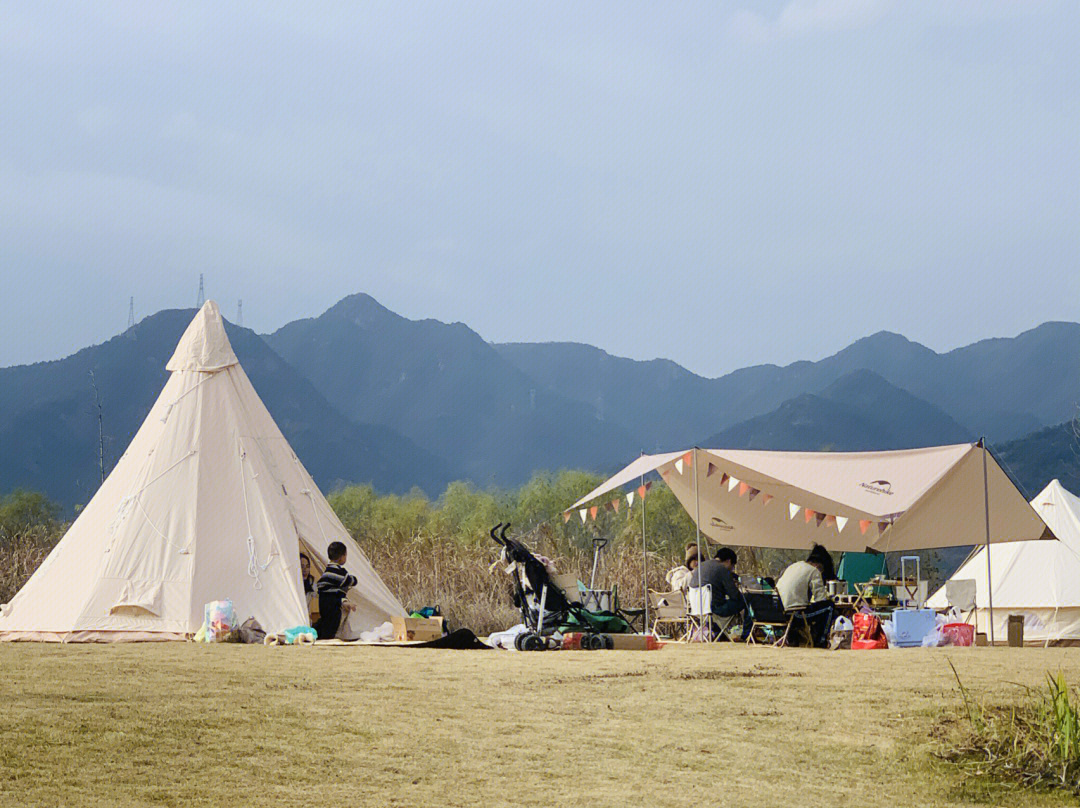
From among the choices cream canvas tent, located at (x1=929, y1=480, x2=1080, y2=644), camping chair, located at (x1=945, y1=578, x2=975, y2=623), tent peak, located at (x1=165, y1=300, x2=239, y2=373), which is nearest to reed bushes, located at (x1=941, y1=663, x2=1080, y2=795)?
camping chair, located at (x1=945, y1=578, x2=975, y2=623)

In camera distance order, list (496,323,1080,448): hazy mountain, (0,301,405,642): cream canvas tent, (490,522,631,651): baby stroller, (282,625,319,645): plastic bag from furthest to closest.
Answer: (496,323,1080,448): hazy mountain
(0,301,405,642): cream canvas tent
(490,522,631,651): baby stroller
(282,625,319,645): plastic bag

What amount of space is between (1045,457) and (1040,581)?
3601 cm

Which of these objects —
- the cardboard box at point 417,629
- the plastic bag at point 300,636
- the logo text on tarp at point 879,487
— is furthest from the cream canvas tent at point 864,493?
the plastic bag at point 300,636

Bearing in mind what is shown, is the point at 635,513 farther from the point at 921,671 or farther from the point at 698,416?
the point at 698,416

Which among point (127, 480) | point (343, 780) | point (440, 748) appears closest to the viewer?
point (343, 780)

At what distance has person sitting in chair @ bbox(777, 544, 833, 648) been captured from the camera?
11.9m

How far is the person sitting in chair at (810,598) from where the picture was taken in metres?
11.9

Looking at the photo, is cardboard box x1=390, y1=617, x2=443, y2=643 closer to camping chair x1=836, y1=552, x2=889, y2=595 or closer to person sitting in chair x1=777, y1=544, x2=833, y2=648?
person sitting in chair x1=777, y1=544, x2=833, y2=648

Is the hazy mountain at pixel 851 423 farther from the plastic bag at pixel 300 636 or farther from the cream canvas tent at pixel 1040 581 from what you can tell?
the plastic bag at pixel 300 636

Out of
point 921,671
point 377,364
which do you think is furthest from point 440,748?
point 377,364

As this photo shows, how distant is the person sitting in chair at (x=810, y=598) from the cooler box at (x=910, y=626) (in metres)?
0.57

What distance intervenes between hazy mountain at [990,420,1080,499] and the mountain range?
11.5 metres

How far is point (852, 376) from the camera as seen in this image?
7800 centimetres

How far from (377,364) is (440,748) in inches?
3601
